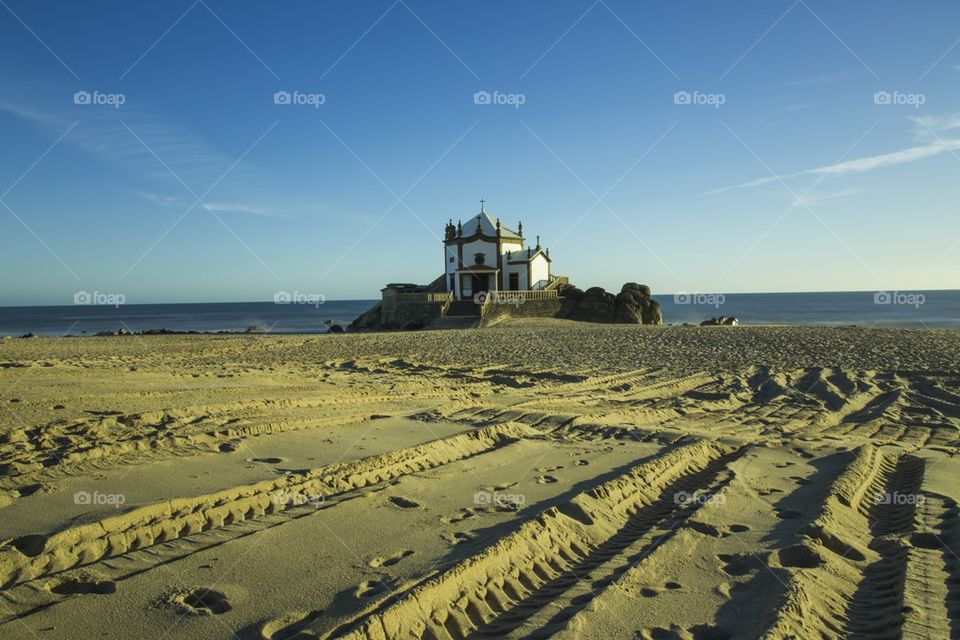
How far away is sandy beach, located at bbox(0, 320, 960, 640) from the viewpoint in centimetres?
363

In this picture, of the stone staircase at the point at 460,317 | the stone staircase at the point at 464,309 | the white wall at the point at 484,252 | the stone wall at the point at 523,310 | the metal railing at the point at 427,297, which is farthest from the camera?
the white wall at the point at 484,252

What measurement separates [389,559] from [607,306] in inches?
1516

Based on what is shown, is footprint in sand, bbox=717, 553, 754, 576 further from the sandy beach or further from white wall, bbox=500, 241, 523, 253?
white wall, bbox=500, 241, 523, 253

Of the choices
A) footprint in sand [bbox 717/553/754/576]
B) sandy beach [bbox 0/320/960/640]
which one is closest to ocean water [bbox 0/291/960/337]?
sandy beach [bbox 0/320/960/640]

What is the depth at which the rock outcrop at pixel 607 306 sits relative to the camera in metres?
41.0

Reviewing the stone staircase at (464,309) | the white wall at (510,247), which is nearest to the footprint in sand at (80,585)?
the stone staircase at (464,309)

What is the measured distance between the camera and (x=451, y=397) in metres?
11.1

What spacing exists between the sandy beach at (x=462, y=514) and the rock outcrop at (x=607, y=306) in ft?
96.1

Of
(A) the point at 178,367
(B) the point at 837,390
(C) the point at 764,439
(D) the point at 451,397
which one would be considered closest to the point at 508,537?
(C) the point at 764,439

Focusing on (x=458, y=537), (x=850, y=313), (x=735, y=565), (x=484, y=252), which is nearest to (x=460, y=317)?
(x=484, y=252)

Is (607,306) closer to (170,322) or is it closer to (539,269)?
(539,269)

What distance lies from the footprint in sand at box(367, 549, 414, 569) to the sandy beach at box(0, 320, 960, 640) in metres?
0.02

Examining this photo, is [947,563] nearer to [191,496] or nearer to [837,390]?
[191,496]

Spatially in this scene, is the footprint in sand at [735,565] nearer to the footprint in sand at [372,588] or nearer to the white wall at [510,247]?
the footprint in sand at [372,588]
